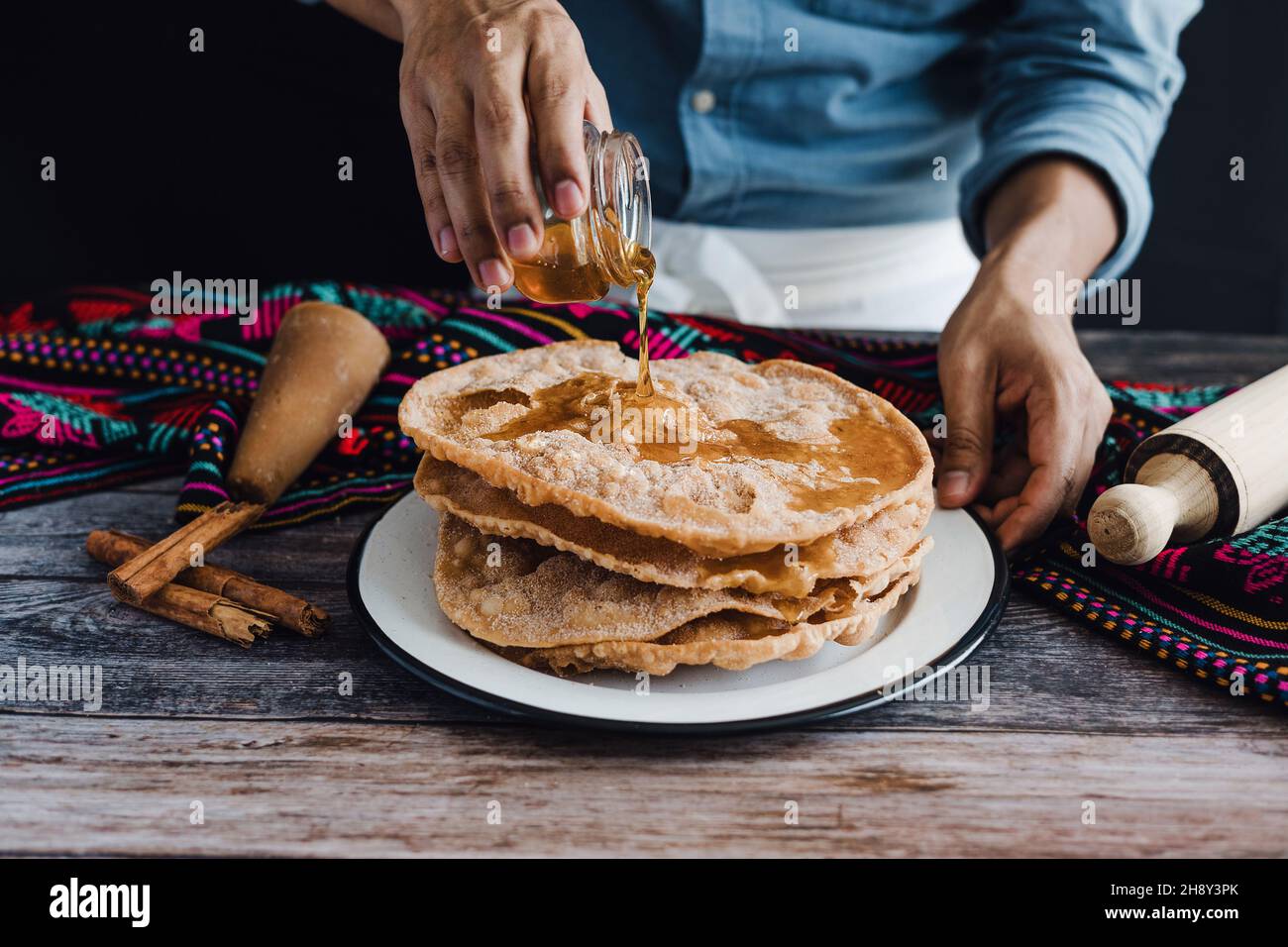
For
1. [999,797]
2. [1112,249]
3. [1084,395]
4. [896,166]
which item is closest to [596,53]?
[896,166]

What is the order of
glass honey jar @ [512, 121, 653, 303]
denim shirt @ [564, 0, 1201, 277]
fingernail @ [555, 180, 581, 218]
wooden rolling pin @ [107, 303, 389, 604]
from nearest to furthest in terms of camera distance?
fingernail @ [555, 180, 581, 218] < glass honey jar @ [512, 121, 653, 303] < wooden rolling pin @ [107, 303, 389, 604] < denim shirt @ [564, 0, 1201, 277]

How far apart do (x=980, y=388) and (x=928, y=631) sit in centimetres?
57

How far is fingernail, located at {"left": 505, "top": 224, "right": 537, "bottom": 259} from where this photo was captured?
1.25 metres

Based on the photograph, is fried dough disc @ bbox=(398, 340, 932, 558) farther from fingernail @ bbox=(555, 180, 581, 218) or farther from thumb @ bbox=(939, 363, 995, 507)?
fingernail @ bbox=(555, 180, 581, 218)

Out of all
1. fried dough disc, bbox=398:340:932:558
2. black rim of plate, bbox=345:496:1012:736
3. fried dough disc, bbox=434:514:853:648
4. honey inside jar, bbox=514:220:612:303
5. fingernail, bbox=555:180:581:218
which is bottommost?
black rim of plate, bbox=345:496:1012:736

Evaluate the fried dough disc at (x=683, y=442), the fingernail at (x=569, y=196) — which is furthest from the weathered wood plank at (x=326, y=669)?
the fingernail at (x=569, y=196)

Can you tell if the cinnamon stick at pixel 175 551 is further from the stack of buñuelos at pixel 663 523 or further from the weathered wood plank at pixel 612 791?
the stack of buñuelos at pixel 663 523

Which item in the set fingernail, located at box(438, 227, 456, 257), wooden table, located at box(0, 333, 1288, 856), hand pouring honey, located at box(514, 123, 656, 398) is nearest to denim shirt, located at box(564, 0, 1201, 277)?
hand pouring honey, located at box(514, 123, 656, 398)

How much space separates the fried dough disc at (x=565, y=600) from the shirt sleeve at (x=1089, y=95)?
128cm

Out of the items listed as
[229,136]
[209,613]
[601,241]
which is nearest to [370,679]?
[209,613]

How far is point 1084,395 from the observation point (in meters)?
1.58

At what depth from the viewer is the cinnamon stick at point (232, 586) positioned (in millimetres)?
1342

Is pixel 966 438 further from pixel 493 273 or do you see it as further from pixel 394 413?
pixel 394 413

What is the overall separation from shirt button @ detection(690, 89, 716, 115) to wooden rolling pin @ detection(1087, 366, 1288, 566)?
127cm
